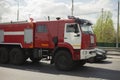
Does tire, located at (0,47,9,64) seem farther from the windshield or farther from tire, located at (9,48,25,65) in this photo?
the windshield

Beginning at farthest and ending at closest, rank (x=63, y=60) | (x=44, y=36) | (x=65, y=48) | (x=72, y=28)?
(x=44, y=36) < (x=65, y=48) < (x=63, y=60) < (x=72, y=28)

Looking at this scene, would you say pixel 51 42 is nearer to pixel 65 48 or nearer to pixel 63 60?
pixel 65 48

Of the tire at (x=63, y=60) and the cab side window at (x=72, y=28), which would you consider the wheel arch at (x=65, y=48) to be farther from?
the cab side window at (x=72, y=28)

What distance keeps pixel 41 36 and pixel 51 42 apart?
2.80 feet

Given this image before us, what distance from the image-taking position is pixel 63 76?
12844 mm

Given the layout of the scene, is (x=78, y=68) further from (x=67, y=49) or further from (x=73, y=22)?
(x=73, y=22)

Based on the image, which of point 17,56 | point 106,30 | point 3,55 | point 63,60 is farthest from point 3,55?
point 106,30

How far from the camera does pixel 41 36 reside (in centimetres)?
1591

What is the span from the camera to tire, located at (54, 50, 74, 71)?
14445 mm

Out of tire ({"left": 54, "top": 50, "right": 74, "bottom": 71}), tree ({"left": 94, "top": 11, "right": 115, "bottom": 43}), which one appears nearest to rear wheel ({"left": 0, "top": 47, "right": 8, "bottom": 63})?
tire ({"left": 54, "top": 50, "right": 74, "bottom": 71})

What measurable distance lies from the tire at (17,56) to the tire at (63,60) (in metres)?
2.94

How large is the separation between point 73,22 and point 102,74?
3257 mm

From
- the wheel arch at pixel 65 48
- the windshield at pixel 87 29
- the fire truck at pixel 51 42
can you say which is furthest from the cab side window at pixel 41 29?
the windshield at pixel 87 29

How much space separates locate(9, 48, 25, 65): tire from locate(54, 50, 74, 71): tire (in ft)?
9.66
